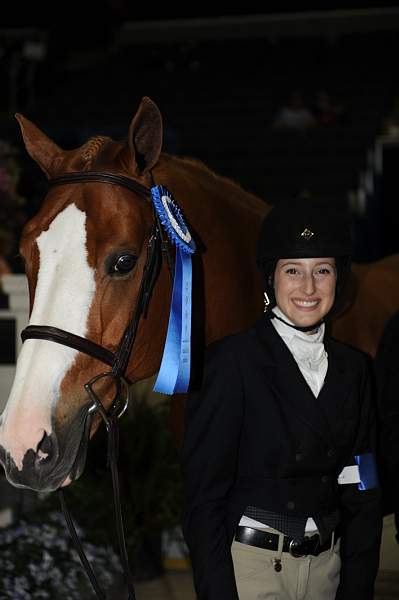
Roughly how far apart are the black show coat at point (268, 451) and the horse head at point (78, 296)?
0.66 feet

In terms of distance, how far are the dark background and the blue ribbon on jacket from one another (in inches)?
315

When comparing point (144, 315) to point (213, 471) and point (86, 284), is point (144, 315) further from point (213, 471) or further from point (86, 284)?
point (213, 471)

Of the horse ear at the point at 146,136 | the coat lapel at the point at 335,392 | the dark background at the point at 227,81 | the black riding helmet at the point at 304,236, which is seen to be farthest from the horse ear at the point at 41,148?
the dark background at the point at 227,81

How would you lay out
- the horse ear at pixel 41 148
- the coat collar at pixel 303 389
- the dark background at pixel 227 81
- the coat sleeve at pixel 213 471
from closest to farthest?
1. the coat sleeve at pixel 213 471
2. the coat collar at pixel 303 389
3. the horse ear at pixel 41 148
4. the dark background at pixel 227 81

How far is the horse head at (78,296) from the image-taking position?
1598 mm

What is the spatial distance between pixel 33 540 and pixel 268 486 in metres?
1.85

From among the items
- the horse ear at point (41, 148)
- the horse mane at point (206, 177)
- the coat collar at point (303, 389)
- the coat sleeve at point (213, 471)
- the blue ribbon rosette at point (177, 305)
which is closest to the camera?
the coat sleeve at point (213, 471)

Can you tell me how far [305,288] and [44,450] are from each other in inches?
23.8

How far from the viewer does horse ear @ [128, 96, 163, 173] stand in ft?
5.88

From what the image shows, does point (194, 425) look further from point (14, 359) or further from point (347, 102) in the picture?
point (347, 102)

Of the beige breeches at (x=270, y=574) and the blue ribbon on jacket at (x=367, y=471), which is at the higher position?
the blue ribbon on jacket at (x=367, y=471)

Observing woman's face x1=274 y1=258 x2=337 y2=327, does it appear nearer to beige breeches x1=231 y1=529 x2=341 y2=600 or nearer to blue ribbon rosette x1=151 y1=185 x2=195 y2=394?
blue ribbon rosette x1=151 y1=185 x2=195 y2=394

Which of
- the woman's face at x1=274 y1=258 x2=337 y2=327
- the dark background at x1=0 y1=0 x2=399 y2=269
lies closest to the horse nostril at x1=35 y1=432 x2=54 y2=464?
the woman's face at x1=274 y1=258 x2=337 y2=327

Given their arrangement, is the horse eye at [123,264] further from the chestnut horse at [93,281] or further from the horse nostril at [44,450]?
the horse nostril at [44,450]
